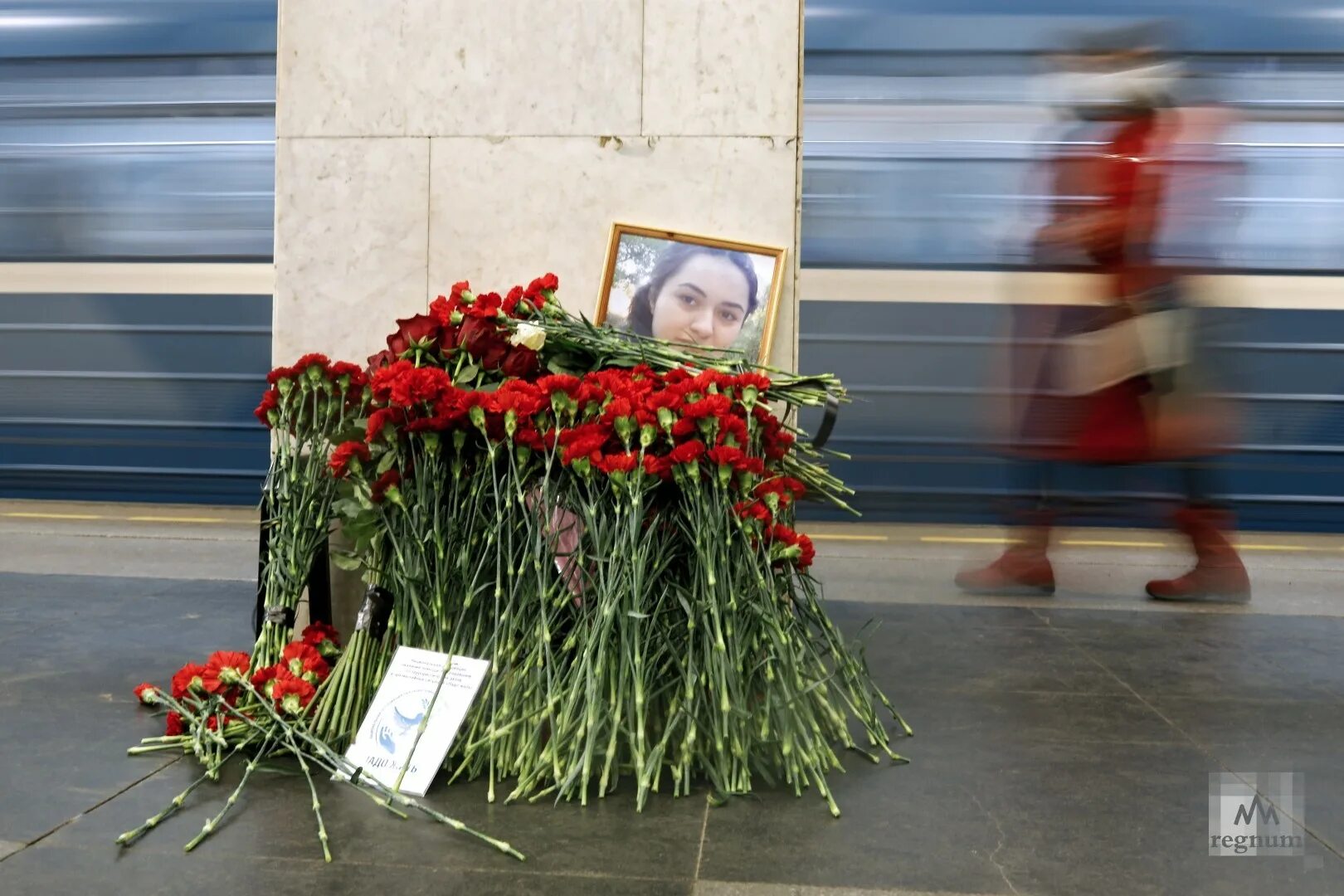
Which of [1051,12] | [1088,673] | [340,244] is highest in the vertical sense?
[1051,12]

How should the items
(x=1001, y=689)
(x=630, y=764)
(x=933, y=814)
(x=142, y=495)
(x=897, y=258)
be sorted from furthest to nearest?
(x=142, y=495)
(x=897, y=258)
(x=1001, y=689)
(x=630, y=764)
(x=933, y=814)

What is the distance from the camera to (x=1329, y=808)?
6.03ft

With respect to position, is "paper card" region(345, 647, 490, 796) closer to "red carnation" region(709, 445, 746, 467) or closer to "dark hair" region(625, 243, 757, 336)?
"red carnation" region(709, 445, 746, 467)

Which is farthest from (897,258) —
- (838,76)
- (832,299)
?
(838,76)

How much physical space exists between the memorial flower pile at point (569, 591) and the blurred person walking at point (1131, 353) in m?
1.95

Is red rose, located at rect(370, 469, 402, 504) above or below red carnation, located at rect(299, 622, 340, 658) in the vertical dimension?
above

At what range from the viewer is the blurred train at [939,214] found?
4.59 meters

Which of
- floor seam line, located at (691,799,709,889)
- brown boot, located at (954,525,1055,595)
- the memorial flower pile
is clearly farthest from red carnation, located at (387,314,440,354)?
brown boot, located at (954,525,1055,595)

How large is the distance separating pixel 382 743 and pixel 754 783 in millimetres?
543

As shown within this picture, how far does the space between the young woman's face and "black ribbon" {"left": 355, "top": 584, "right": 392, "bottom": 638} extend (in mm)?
747

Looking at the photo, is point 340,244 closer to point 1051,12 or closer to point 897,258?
point 897,258

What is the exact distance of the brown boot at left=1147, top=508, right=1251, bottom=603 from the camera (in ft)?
12.4

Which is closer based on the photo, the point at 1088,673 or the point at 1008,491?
the point at 1088,673

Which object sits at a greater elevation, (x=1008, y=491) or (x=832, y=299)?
(x=832, y=299)
